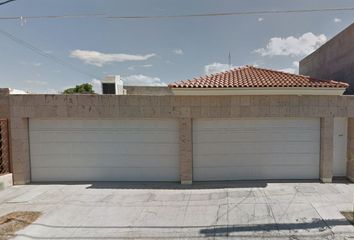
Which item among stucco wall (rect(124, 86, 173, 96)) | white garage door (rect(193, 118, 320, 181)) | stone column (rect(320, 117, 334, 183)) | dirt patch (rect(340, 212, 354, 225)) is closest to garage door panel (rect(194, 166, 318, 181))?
white garage door (rect(193, 118, 320, 181))

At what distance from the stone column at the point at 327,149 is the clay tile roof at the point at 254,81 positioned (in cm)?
124

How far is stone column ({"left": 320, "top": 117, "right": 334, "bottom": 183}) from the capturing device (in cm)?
744

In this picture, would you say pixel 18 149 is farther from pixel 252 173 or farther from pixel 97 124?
pixel 252 173

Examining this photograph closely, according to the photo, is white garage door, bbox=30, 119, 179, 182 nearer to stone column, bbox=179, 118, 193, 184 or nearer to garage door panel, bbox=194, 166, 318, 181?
stone column, bbox=179, 118, 193, 184

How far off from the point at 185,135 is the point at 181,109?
0.88 m

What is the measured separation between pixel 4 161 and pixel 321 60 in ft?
49.6

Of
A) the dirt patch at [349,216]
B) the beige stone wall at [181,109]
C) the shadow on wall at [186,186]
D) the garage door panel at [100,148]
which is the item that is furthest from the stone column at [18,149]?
the dirt patch at [349,216]

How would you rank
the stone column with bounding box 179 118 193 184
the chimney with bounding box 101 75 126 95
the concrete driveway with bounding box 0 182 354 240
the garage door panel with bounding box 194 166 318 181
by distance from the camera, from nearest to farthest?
the concrete driveway with bounding box 0 182 354 240 < the stone column with bounding box 179 118 193 184 < the garage door panel with bounding box 194 166 318 181 < the chimney with bounding box 101 75 126 95

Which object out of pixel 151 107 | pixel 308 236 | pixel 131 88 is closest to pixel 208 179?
A: pixel 151 107

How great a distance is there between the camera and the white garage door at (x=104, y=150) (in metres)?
7.83

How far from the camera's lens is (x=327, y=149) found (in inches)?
294

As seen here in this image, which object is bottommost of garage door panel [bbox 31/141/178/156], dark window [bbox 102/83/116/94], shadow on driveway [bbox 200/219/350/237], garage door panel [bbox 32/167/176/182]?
shadow on driveway [bbox 200/219/350/237]

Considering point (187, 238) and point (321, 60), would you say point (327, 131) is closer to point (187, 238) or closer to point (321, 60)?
point (187, 238)

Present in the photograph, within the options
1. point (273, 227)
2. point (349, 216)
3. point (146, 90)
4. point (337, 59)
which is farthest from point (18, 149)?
point (337, 59)
